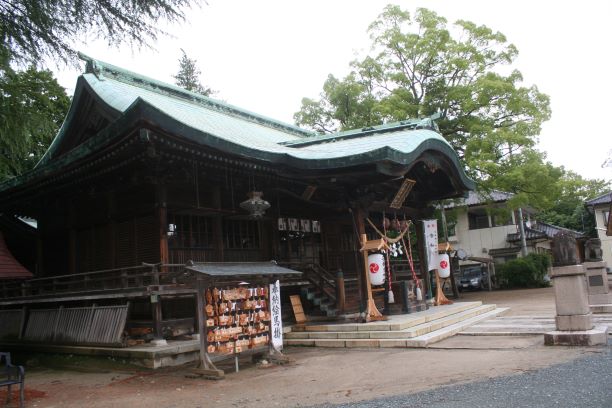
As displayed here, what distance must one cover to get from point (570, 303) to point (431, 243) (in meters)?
7.36

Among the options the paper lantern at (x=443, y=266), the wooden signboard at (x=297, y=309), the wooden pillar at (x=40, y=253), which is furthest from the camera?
the paper lantern at (x=443, y=266)

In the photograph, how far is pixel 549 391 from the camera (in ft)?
19.3

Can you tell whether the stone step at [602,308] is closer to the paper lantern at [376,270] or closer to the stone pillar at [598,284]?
the stone pillar at [598,284]

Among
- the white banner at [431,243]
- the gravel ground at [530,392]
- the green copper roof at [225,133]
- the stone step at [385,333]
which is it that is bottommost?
the gravel ground at [530,392]

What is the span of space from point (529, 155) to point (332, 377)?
53.3 ft

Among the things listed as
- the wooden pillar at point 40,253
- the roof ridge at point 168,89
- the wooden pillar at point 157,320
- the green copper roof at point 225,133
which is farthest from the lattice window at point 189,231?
the wooden pillar at point 40,253

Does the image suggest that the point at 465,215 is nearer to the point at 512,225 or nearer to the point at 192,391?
the point at 512,225

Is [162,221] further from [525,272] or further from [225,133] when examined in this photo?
[525,272]

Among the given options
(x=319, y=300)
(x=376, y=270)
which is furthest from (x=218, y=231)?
(x=376, y=270)

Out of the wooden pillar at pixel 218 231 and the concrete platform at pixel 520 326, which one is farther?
the wooden pillar at pixel 218 231

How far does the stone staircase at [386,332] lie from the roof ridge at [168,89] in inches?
363

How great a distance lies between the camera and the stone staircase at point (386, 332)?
35.4ft

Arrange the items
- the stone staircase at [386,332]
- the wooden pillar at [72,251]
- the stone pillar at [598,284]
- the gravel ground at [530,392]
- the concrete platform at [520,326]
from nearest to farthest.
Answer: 1. the gravel ground at [530,392]
2. the stone staircase at [386,332]
3. the concrete platform at [520,326]
4. the wooden pillar at [72,251]
5. the stone pillar at [598,284]

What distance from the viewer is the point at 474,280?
103ft
